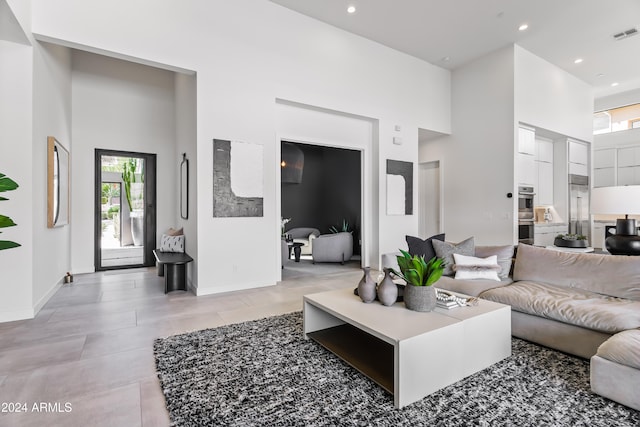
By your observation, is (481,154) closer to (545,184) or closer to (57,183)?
(545,184)

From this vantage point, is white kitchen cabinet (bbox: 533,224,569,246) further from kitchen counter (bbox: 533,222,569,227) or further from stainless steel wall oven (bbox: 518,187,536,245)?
stainless steel wall oven (bbox: 518,187,536,245)

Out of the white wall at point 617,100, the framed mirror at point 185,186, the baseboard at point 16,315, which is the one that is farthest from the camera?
the white wall at point 617,100

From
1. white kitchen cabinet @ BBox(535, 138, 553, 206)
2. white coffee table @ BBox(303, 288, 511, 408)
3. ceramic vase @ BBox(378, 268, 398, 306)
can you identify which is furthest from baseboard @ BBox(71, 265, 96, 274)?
white kitchen cabinet @ BBox(535, 138, 553, 206)

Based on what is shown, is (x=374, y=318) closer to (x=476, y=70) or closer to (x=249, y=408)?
(x=249, y=408)

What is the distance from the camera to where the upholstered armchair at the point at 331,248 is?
6.43 metres

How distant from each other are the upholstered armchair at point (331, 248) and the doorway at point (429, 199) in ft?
7.08

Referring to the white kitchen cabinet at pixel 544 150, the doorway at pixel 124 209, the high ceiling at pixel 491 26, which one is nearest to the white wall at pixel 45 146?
the doorway at pixel 124 209

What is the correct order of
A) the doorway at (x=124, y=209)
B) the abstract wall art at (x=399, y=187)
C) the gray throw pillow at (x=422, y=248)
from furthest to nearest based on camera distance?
the abstract wall art at (x=399, y=187) < the doorway at (x=124, y=209) < the gray throw pillow at (x=422, y=248)

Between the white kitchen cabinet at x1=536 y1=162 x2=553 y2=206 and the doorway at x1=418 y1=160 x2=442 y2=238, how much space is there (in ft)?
6.44

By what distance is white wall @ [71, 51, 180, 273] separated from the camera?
540 cm

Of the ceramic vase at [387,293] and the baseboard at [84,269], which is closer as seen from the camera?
the ceramic vase at [387,293]

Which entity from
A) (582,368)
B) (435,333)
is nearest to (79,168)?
(435,333)

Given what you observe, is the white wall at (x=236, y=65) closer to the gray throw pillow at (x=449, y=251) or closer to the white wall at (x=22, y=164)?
the white wall at (x=22, y=164)

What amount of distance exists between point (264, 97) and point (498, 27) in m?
3.97
